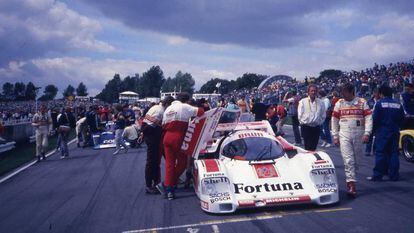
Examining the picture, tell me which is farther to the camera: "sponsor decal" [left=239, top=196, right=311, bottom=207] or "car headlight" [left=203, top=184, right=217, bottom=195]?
"car headlight" [left=203, top=184, right=217, bottom=195]

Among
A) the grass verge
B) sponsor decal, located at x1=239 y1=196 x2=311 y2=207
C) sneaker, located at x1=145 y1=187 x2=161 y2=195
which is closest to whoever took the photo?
sponsor decal, located at x1=239 y1=196 x2=311 y2=207

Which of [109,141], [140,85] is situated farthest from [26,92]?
[109,141]

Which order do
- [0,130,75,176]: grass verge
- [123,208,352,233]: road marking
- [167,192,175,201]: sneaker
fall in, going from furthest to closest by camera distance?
[0,130,75,176]: grass verge < [167,192,175,201]: sneaker < [123,208,352,233]: road marking

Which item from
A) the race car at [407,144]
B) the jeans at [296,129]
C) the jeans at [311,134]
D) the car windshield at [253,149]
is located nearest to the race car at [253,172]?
the car windshield at [253,149]

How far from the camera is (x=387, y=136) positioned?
823 centimetres

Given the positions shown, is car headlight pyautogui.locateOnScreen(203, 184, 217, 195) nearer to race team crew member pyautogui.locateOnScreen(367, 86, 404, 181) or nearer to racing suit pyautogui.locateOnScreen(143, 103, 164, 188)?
racing suit pyautogui.locateOnScreen(143, 103, 164, 188)

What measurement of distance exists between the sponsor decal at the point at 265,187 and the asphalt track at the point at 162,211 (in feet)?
0.97

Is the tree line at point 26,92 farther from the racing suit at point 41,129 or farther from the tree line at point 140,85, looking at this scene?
the racing suit at point 41,129

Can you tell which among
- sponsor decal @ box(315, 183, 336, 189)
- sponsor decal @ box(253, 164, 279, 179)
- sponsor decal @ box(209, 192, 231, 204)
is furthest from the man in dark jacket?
sponsor decal @ box(315, 183, 336, 189)

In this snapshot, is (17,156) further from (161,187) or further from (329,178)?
(329,178)

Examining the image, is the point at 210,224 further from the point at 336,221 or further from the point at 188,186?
the point at 188,186

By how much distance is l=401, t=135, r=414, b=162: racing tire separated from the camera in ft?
33.2

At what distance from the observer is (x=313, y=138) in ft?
27.9

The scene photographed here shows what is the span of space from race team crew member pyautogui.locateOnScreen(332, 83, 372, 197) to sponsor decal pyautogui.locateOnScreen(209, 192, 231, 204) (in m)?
2.29
